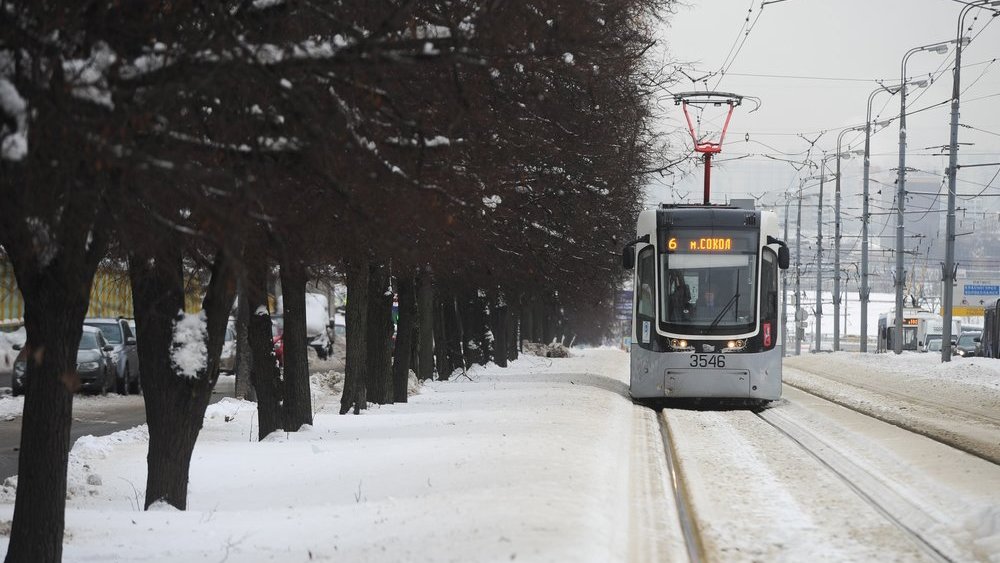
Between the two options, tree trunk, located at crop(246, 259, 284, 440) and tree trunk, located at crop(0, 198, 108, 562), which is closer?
tree trunk, located at crop(0, 198, 108, 562)

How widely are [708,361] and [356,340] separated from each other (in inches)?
277

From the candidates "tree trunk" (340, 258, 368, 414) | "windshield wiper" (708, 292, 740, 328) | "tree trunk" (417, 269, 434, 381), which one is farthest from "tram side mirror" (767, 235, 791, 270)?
"tree trunk" (340, 258, 368, 414)

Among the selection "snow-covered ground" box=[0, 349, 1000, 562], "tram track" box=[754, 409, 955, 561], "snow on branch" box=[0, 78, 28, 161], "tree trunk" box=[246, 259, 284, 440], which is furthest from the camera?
"tree trunk" box=[246, 259, 284, 440]

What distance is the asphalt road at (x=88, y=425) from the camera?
1665cm

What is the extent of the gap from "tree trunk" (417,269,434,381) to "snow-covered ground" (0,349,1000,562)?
841cm

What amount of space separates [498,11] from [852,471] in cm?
816

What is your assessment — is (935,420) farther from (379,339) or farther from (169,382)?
(169,382)

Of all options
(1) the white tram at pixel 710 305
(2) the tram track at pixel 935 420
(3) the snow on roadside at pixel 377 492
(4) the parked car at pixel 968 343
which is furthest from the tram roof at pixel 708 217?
(4) the parked car at pixel 968 343

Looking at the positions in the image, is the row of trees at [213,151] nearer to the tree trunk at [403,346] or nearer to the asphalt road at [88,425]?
the asphalt road at [88,425]

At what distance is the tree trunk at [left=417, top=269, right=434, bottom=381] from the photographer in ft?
97.0

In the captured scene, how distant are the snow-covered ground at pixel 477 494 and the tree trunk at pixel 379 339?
2222 mm

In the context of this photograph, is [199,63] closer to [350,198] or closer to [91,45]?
[91,45]

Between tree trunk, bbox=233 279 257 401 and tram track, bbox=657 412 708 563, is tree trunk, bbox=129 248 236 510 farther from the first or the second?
tree trunk, bbox=233 279 257 401

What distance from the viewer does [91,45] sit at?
19.4 feet
